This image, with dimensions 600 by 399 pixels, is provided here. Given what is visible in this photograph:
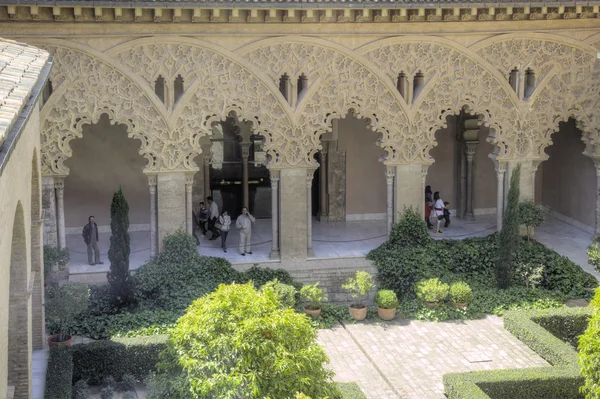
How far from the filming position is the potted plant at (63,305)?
16.0 metres

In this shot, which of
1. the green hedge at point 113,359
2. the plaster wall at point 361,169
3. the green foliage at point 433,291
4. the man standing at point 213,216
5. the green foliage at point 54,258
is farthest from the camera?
the plaster wall at point 361,169

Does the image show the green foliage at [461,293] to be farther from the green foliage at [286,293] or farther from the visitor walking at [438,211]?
the visitor walking at [438,211]

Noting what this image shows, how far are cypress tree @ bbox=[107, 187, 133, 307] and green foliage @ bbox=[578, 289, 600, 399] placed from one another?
350 inches

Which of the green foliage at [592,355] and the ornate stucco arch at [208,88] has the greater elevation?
the ornate stucco arch at [208,88]

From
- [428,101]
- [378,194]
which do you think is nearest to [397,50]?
[428,101]

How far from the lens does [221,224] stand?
21.2m

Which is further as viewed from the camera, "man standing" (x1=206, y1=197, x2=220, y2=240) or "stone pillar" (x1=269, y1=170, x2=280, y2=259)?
"man standing" (x1=206, y1=197, x2=220, y2=240)

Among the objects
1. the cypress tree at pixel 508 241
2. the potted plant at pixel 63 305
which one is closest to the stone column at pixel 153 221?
the potted plant at pixel 63 305

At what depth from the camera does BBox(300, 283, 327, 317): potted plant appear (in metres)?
18.4

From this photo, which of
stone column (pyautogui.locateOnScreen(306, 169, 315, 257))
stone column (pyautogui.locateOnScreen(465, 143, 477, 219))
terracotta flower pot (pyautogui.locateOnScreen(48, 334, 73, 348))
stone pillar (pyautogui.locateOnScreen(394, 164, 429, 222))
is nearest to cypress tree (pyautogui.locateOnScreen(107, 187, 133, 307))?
terracotta flower pot (pyautogui.locateOnScreen(48, 334, 73, 348))

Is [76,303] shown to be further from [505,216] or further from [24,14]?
[505,216]

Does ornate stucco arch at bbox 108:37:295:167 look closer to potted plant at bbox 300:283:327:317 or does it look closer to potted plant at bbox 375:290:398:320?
potted plant at bbox 300:283:327:317

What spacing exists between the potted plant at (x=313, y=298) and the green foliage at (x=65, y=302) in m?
4.35

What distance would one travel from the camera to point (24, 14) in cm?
1823
